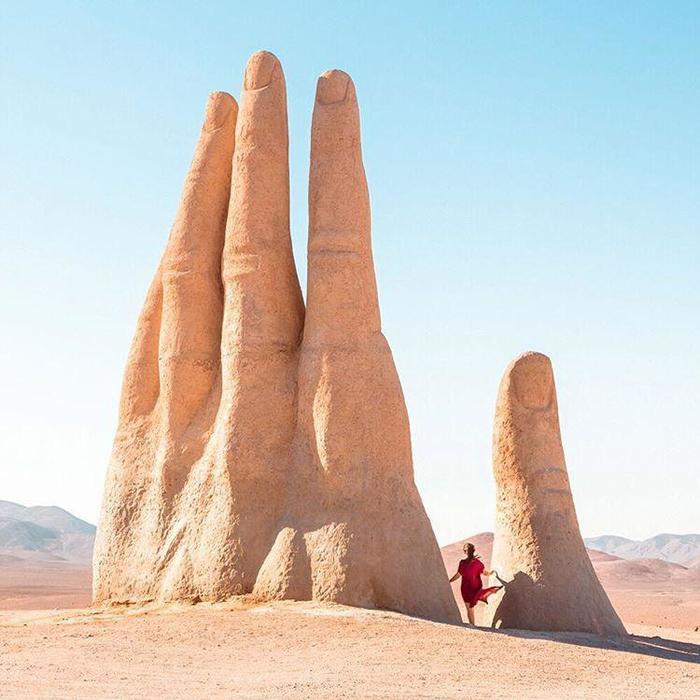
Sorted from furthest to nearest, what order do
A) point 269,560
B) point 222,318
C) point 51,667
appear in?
1. point 222,318
2. point 269,560
3. point 51,667

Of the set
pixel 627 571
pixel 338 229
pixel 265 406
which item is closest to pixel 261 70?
pixel 338 229

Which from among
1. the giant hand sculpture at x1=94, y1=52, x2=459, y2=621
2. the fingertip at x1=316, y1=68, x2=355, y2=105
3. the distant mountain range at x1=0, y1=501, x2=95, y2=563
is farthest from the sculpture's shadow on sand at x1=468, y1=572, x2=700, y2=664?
the distant mountain range at x1=0, y1=501, x2=95, y2=563

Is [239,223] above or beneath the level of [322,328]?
above

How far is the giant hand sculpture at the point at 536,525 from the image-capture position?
1329cm

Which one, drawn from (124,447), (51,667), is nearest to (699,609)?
(124,447)

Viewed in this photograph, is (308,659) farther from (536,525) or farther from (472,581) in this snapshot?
(536,525)

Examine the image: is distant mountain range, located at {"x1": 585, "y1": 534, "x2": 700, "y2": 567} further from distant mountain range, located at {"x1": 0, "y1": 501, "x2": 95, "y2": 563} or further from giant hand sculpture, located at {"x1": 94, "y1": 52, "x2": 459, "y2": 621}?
giant hand sculpture, located at {"x1": 94, "y1": 52, "x2": 459, "y2": 621}

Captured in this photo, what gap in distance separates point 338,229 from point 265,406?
2.48 m

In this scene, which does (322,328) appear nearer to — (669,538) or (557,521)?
(557,521)

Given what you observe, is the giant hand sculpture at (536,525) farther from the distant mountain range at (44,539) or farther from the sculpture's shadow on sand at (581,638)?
the distant mountain range at (44,539)

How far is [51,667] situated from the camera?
9.41 meters

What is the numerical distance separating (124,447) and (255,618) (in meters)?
4.25

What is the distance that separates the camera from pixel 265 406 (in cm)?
1322

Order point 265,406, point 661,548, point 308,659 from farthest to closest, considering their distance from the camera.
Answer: point 661,548 → point 265,406 → point 308,659
